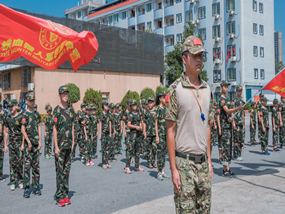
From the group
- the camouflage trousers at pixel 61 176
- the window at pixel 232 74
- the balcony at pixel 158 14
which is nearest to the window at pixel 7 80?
the balcony at pixel 158 14

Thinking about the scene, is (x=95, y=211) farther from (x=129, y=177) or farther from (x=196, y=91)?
(x=196, y=91)

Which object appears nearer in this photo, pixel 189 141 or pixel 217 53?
pixel 189 141

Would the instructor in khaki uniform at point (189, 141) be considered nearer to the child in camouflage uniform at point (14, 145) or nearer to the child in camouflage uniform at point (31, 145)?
the child in camouflage uniform at point (31, 145)

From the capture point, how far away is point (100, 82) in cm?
3891

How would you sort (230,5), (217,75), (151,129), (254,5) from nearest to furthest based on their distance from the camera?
(151,129), (230,5), (254,5), (217,75)

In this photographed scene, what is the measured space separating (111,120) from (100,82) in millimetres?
28569

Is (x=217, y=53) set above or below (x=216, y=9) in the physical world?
below

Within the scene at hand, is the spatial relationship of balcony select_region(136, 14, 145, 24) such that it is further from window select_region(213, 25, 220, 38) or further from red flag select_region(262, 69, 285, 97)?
red flag select_region(262, 69, 285, 97)

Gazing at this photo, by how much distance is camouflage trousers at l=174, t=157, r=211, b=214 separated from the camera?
10.4 feet

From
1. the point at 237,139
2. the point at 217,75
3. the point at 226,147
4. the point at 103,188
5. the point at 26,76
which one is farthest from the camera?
the point at 217,75

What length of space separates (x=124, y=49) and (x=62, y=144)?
35148mm

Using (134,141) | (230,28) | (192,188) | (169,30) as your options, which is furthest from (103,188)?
(169,30)

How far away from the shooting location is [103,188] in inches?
279

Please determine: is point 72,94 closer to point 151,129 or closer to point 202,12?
point 151,129
